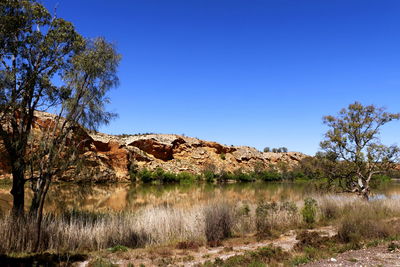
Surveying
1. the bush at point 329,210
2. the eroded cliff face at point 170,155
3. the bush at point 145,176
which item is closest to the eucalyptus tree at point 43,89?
the bush at point 329,210

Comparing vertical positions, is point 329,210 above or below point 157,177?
below

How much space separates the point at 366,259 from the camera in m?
6.73

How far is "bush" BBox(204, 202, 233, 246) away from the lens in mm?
10750

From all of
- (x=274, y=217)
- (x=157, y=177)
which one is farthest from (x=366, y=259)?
(x=157, y=177)

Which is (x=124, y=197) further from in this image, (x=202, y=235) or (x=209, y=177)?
(x=209, y=177)

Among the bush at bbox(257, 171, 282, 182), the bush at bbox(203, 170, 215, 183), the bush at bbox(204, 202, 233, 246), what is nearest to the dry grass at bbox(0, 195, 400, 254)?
the bush at bbox(204, 202, 233, 246)

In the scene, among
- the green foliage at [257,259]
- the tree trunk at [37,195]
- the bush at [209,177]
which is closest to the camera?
the green foliage at [257,259]

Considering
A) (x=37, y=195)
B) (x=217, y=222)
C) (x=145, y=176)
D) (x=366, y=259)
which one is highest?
(x=145, y=176)

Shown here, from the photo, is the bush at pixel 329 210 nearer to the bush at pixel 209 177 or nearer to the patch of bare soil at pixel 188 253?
the patch of bare soil at pixel 188 253

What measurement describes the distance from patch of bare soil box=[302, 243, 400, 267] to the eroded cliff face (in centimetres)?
4686

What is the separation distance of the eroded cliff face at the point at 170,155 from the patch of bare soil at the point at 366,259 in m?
46.9

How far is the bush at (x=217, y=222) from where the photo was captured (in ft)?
35.3

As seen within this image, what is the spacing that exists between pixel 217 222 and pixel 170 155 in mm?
66763

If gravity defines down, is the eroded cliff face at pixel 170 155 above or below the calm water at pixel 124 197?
above
